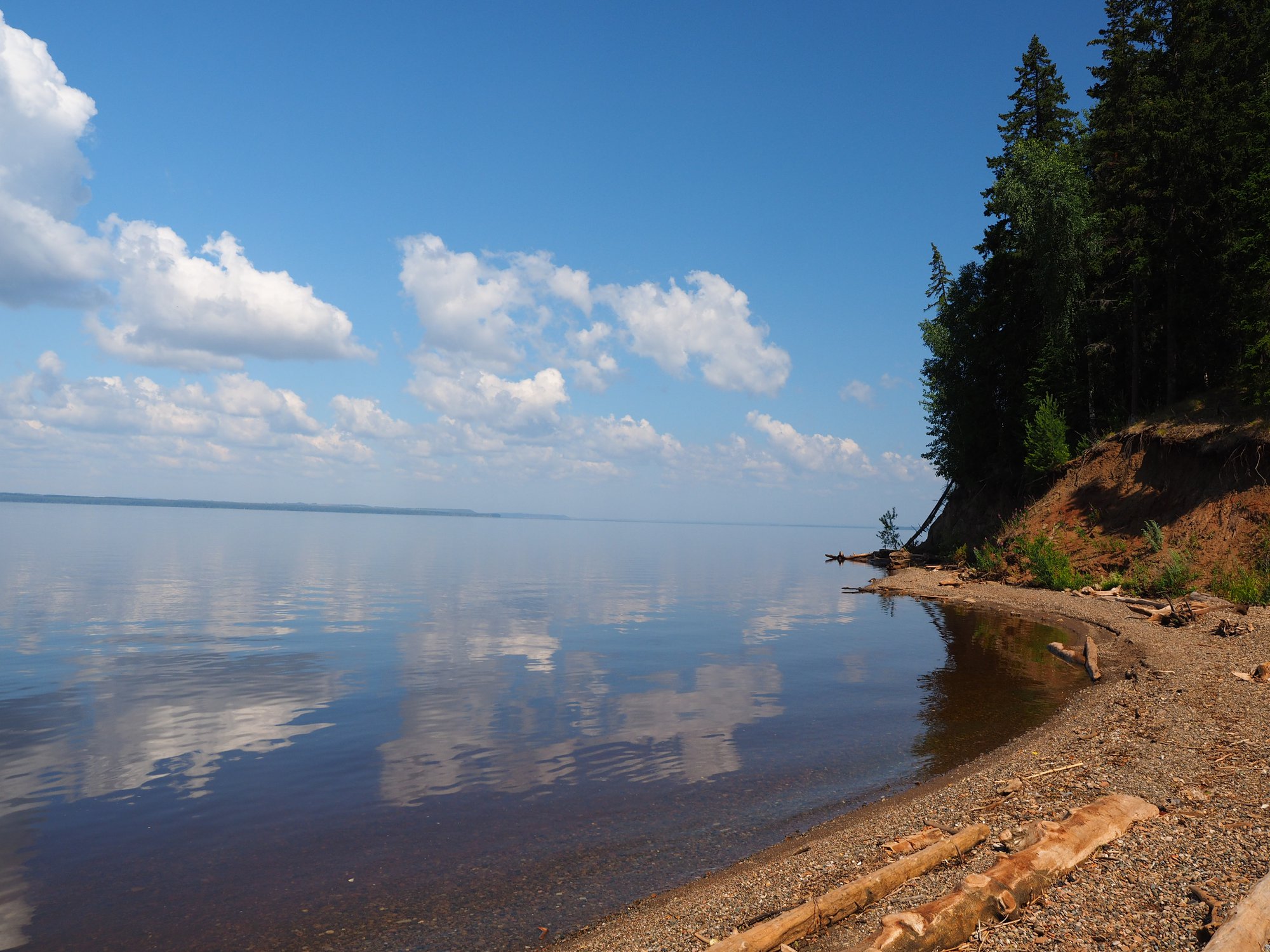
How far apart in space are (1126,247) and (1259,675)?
32.5 metres

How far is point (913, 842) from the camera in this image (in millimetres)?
8562

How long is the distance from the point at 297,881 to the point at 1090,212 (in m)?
50.5

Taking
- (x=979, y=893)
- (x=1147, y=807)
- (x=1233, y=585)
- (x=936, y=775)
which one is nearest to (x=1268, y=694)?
(x=936, y=775)

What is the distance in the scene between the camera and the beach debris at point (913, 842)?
8.43m

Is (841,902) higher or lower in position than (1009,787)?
higher

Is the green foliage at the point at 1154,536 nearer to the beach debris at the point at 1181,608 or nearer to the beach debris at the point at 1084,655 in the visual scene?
the beach debris at the point at 1181,608

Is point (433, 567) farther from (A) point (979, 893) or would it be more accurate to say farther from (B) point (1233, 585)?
(A) point (979, 893)

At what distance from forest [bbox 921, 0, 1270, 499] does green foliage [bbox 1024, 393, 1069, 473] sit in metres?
0.11

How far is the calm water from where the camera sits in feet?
29.6

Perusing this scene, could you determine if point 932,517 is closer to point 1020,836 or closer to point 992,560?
point 992,560

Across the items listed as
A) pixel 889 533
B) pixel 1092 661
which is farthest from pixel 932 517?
pixel 1092 661

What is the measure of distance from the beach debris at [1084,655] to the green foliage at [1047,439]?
2197 cm

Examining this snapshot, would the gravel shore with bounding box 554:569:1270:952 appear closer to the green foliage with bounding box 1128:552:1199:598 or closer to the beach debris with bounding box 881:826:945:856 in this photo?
the beach debris with bounding box 881:826:945:856

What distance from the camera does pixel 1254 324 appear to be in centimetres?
3042
